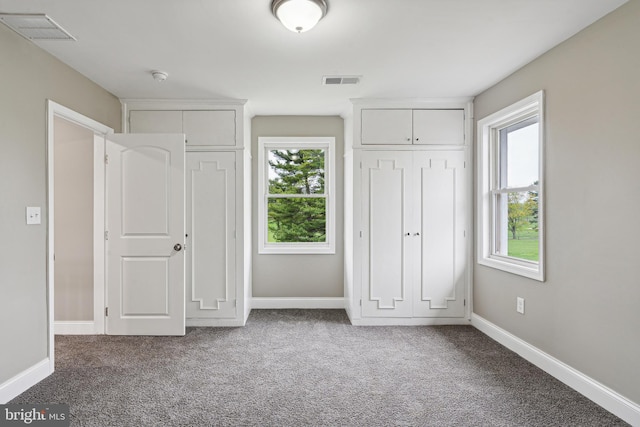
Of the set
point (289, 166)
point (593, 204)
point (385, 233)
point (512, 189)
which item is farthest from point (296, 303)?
point (593, 204)

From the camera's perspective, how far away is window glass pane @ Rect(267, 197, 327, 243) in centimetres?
470

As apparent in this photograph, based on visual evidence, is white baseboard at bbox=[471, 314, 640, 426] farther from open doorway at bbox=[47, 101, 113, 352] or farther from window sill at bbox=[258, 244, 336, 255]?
open doorway at bbox=[47, 101, 113, 352]

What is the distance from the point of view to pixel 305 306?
4594mm

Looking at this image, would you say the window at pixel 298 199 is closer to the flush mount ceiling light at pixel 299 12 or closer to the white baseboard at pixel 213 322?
the white baseboard at pixel 213 322

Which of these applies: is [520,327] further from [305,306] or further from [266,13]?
[266,13]

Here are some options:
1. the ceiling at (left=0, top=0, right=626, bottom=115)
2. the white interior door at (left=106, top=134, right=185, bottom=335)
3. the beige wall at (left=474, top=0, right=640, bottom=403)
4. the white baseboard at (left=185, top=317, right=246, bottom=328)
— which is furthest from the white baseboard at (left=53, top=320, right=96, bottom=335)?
the beige wall at (left=474, top=0, right=640, bottom=403)

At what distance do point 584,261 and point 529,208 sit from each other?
82 cm

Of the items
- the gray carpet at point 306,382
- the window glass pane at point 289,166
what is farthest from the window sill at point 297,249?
the gray carpet at point 306,382

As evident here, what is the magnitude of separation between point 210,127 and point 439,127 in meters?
2.53

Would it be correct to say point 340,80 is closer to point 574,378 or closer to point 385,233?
point 385,233

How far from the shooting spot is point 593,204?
2377 mm

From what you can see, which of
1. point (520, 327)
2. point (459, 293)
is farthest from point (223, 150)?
point (520, 327)

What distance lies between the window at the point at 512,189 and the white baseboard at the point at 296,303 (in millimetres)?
1832

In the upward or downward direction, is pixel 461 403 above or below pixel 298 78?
below
